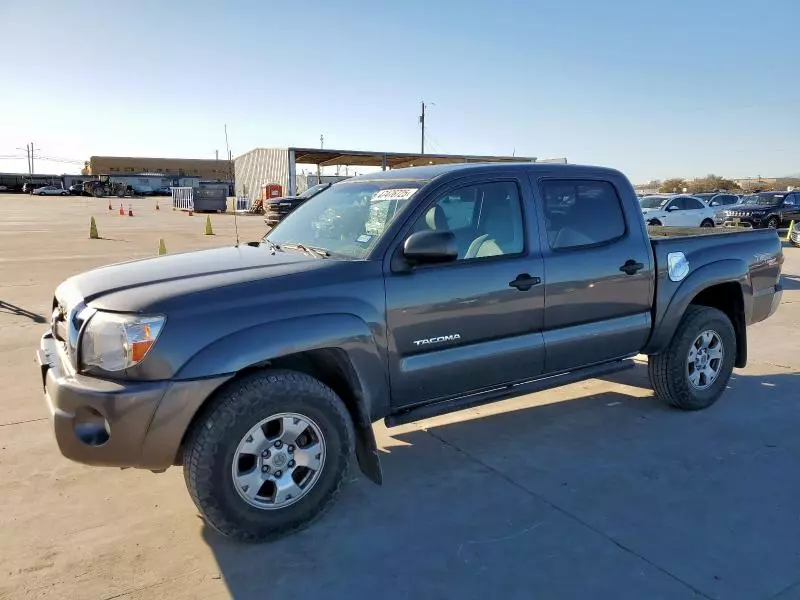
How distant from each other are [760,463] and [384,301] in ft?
9.11

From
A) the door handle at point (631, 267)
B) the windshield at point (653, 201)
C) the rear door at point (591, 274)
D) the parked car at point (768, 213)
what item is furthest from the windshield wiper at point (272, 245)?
the parked car at point (768, 213)

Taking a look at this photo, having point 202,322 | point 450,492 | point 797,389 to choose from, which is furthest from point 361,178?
point 797,389

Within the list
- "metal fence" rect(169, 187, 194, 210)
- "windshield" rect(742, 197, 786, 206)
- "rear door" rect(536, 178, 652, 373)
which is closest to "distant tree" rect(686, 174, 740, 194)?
"windshield" rect(742, 197, 786, 206)

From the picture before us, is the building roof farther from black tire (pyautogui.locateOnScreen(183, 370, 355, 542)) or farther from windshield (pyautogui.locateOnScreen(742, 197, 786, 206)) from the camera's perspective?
black tire (pyautogui.locateOnScreen(183, 370, 355, 542))

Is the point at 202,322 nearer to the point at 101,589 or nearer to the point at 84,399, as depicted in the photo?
the point at 84,399

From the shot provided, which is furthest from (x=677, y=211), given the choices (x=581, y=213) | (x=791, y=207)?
(x=581, y=213)

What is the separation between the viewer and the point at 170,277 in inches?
128

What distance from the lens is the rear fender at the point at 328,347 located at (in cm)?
287

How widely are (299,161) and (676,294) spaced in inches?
1707

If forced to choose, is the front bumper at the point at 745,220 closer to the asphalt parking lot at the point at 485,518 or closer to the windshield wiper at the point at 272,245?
the asphalt parking lot at the point at 485,518

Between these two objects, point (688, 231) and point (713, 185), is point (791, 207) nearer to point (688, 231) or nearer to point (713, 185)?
point (688, 231)

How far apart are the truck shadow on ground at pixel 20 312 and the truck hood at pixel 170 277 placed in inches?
196

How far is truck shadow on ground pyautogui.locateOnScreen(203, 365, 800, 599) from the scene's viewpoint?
2826 millimetres

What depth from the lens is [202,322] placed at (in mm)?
2867
